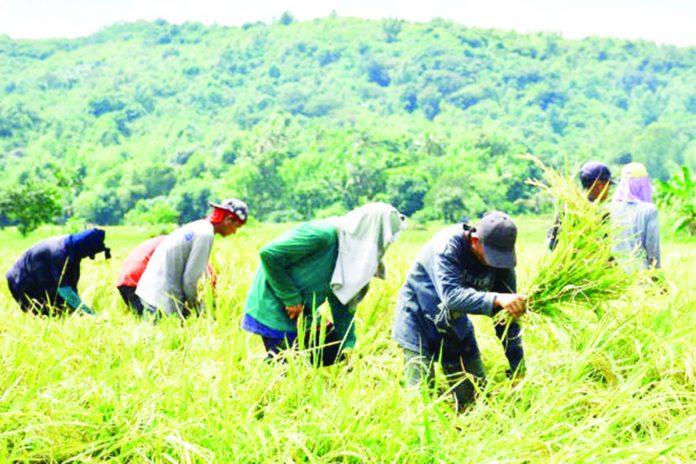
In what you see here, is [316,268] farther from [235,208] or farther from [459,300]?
[235,208]

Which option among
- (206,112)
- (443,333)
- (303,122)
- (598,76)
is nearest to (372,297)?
(443,333)

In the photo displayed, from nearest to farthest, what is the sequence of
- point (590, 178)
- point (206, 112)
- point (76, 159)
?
point (590, 178) < point (76, 159) < point (206, 112)

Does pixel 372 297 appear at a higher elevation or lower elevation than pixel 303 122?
higher

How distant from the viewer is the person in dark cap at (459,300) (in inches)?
122

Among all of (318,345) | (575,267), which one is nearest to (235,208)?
(318,345)

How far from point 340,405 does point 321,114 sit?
374 ft

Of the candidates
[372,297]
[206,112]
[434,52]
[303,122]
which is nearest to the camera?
[372,297]

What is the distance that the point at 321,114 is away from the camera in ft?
379

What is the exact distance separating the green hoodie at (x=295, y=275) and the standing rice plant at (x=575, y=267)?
2.94ft

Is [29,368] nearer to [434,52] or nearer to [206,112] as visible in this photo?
[206,112]

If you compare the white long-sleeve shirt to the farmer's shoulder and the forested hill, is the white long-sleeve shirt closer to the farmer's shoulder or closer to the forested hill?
the farmer's shoulder

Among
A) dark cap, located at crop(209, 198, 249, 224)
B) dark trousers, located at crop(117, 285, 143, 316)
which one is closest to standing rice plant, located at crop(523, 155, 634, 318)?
dark cap, located at crop(209, 198, 249, 224)

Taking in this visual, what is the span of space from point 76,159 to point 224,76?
4366cm

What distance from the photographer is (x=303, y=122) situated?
107m
